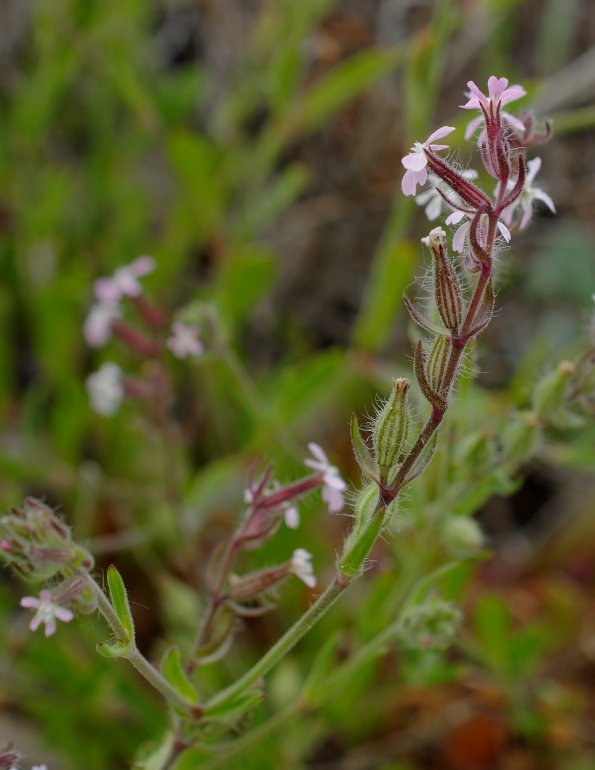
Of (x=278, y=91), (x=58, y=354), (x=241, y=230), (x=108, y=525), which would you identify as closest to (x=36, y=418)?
(x=58, y=354)

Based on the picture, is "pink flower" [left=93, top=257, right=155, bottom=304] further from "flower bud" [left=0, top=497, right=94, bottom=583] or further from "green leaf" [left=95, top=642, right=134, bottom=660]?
"green leaf" [left=95, top=642, right=134, bottom=660]

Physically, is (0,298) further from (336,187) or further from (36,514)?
(36,514)

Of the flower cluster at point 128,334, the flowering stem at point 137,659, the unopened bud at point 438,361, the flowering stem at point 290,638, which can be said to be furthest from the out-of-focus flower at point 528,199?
the flower cluster at point 128,334

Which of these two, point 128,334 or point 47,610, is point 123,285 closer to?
point 128,334

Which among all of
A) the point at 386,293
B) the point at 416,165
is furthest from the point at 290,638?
the point at 386,293

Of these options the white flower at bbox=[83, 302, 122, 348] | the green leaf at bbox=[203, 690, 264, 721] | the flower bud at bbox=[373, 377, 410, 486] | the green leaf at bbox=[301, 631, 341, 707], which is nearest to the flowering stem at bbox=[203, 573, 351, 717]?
the green leaf at bbox=[203, 690, 264, 721]

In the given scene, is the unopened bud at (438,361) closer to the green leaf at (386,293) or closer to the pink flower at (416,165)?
the pink flower at (416,165)
